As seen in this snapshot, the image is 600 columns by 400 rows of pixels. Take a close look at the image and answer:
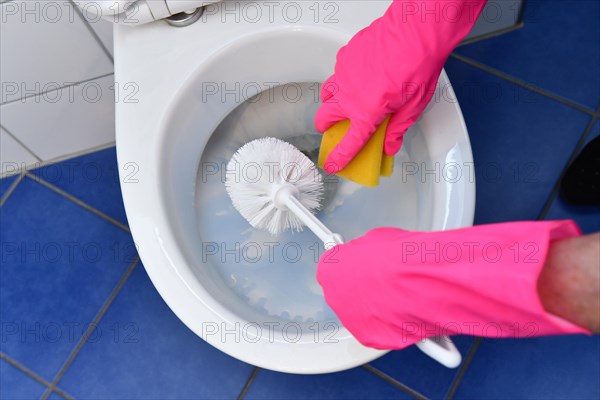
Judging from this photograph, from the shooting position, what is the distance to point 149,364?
1001 millimetres

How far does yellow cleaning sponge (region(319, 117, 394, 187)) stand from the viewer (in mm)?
652

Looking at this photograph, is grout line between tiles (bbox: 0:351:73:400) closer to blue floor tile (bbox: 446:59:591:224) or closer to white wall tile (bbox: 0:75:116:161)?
white wall tile (bbox: 0:75:116:161)

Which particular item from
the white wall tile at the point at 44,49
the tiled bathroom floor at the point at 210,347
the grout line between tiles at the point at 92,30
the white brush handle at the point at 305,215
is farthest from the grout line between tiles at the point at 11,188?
the white brush handle at the point at 305,215

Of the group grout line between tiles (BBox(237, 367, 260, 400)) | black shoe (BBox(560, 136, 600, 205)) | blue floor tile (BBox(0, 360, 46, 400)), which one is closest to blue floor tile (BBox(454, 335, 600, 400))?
black shoe (BBox(560, 136, 600, 205))

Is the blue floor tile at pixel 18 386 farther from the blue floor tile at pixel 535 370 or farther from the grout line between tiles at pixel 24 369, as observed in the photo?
the blue floor tile at pixel 535 370

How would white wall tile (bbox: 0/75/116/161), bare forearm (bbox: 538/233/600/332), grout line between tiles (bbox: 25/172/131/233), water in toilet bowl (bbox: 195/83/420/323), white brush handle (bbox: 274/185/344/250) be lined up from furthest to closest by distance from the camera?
grout line between tiles (bbox: 25/172/131/233) < white wall tile (bbox: 0/75/116/161) < water in toilet bowl (bbox: 195/83/420/323) < white brush handle (bbox: 274/185/344/250) < bare forearm (bbox: 538/233/600/332)

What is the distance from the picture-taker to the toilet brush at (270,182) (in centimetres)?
70

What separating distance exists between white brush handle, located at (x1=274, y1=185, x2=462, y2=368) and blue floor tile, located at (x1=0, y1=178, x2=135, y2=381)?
0.46m

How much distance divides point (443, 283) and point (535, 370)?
23.5 inches

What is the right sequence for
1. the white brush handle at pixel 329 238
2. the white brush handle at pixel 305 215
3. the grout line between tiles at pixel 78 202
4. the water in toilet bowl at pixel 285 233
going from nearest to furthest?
the white brush handle at pixel 329 238 → the white brush handle at pixel 305 215 → the water in toilet bowl at pixel 285 233 → the grout line between tiles at pixel 78 202

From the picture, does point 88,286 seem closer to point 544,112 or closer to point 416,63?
point 416,63

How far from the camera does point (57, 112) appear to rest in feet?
3.25

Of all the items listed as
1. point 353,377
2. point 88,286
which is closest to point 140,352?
point 88,286

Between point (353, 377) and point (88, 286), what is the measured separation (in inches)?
18.2
